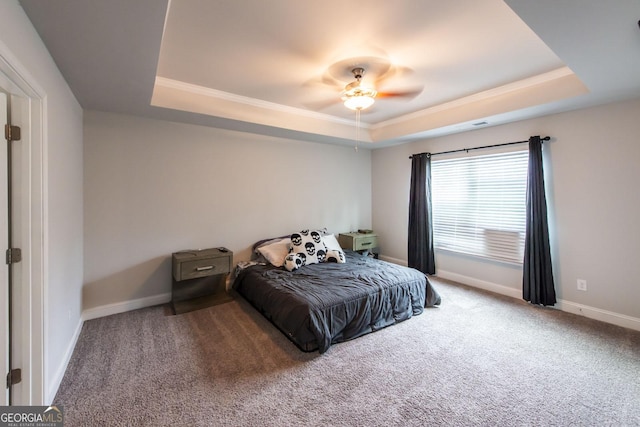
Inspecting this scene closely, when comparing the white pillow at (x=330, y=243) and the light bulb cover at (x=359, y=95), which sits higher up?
the light bulb cover at (x=359, y=95)

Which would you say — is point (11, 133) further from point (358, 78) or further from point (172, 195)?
point (358, 78)

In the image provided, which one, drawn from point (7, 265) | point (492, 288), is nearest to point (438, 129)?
point (492, 288)

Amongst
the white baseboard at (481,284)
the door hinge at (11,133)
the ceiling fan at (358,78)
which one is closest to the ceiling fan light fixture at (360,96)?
the ceiling fan at (358,78)

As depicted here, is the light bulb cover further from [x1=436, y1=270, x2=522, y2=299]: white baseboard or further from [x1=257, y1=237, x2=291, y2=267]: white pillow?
[x1=436, y1=270, x2=522, y2=299]: white baseboard

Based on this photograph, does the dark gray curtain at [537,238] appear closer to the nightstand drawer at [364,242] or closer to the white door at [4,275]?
the nightstand drawer at [364,242]

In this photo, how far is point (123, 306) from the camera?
3.13 m

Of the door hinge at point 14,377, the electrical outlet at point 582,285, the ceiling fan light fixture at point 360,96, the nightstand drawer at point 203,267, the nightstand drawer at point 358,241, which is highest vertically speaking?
the ceiling fan light fixture at point 360,96

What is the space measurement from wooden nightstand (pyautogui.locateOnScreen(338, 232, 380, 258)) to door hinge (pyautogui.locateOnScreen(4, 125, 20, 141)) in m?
4.03

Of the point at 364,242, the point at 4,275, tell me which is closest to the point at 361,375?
the point at 4,275

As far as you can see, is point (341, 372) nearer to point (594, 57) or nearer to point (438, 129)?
point (594, 57)

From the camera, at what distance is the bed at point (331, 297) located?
94.9 inches

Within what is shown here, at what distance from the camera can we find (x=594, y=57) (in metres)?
1.93

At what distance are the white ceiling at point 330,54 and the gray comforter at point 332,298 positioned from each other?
6.56 ft

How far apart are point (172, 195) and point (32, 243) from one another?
185 centimetres
